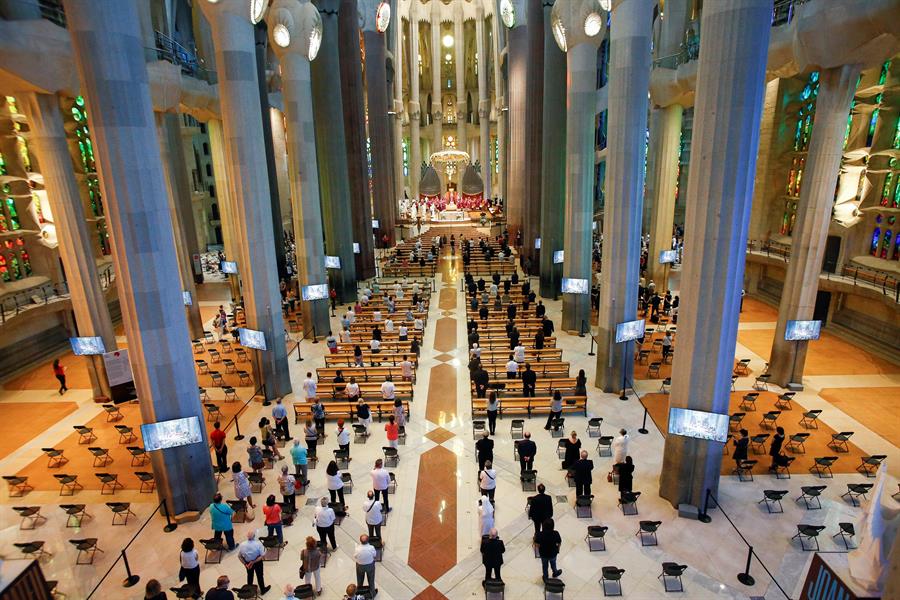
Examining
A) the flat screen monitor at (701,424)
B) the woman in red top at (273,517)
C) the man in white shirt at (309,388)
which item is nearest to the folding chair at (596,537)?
the flat screen monitor at (701,424)

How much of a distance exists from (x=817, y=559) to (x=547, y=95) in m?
24.7

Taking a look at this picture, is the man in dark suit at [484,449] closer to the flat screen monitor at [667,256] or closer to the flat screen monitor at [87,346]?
the flat screen monitor at [87,346]

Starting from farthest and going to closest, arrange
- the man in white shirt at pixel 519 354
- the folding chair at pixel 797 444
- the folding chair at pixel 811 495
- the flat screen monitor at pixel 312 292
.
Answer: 1. the flat screen monitor at pixel 312 292
2. the man in white shirt at pixel 519 354
3. the folding chair at pixel 797 444
4. the folding chair at pixel 811 495

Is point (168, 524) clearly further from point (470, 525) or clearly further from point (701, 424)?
point (701, 424)

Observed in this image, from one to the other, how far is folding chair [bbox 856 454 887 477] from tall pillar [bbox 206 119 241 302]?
2682 cm

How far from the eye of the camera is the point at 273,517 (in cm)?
944

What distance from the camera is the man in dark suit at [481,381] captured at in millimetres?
15297

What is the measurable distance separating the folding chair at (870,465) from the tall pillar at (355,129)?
26.7 meters

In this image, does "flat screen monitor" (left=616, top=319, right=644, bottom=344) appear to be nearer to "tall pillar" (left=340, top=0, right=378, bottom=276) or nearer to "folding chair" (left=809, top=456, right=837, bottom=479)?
"folding chair" (left=809, top=456, right=837, bottom=479)

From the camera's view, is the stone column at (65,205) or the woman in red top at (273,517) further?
the stone column at (65,205)

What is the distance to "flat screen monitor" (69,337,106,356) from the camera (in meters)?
16.3

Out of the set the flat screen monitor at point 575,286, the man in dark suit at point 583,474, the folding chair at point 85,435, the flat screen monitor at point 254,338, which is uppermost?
the flat screen monitor at point 575,286

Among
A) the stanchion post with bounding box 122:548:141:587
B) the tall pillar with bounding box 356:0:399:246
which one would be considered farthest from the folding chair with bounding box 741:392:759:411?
the tall pillar with bounding box 356:0:399:246

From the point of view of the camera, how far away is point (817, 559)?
19.2 feet
